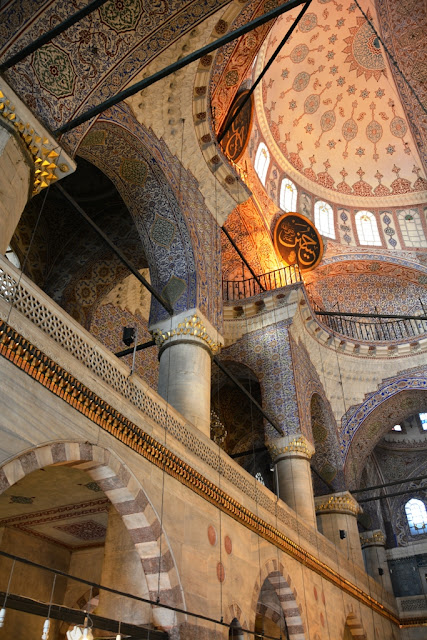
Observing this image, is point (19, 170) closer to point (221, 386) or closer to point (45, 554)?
point (45, 554)

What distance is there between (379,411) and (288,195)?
6.14 meters

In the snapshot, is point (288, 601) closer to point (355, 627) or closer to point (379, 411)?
point (355, 627)

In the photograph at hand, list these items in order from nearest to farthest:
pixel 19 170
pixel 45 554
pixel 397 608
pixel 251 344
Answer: pixel 19 170 < pixel 45 554 < pixel 251 344 < pixel 397 608

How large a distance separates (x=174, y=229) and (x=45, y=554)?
4.63 m

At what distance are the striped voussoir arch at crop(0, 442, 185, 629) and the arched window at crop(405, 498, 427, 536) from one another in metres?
13.2

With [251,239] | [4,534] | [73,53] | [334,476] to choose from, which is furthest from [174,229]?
[334,476]

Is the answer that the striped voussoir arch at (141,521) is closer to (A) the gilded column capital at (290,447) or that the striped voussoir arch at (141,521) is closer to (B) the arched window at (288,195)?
(A) the gilded column capital at (290,447)

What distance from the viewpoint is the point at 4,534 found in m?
6.54

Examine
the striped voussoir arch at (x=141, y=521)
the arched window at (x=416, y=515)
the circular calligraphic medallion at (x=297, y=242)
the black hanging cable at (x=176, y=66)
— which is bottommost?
the striped voussoir arch at (x=141, y=521)

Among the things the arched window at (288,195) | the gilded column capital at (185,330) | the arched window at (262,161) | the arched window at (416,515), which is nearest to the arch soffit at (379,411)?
the arched window at (416,515)

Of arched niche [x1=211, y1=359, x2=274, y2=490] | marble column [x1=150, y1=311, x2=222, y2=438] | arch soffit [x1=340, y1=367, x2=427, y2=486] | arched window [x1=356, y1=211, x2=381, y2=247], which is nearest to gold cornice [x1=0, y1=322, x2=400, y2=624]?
marble column [x1=150, y1=311, x2=222, y2=438]

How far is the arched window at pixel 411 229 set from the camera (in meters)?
15.5

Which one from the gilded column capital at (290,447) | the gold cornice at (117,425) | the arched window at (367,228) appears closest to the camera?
the gold cornice at (117,425)

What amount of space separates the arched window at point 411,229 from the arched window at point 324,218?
2.08 metres
